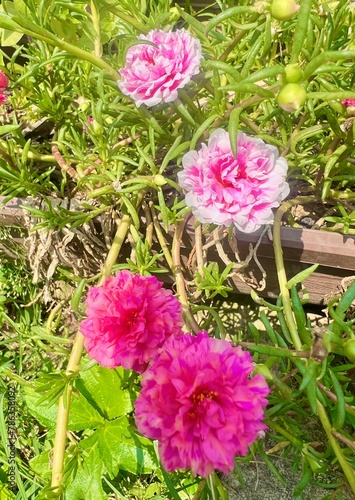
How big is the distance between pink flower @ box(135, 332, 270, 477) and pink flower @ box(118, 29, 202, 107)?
43cm

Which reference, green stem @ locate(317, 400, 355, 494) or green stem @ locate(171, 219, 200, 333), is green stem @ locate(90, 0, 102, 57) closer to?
green stem @ locate(171, 219, 200, 333)

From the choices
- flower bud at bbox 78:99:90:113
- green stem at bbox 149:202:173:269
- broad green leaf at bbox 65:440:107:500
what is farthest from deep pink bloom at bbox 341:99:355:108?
broad green leaf at bbox 65:440:107:500

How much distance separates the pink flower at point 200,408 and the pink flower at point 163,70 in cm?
43

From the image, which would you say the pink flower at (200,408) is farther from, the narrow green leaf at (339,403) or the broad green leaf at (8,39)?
the broad green leaf at (8,39)

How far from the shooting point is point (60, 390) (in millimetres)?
807

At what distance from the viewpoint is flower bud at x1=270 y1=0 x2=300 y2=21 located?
1.74 feet

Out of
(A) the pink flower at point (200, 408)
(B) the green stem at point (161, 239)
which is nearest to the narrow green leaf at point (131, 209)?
(B) the green stem at point (161, 239)

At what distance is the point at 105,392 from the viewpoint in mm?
1135

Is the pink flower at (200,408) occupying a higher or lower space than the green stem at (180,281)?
higher

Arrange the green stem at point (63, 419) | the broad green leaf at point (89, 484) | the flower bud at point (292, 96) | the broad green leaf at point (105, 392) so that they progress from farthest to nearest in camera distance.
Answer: the broad green leaf at point (105, 392) < the broad green leaf at point (89, 484) < the green stem at point (63, 419) < the flower bud at point (292, 96)

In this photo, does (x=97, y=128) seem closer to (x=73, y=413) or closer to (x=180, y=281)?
(x=180, y=281)

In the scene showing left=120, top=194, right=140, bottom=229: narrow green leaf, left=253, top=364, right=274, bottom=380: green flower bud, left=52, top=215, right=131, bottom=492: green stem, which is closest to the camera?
left=253, top=364, right=274, bottom=380: green flower bud

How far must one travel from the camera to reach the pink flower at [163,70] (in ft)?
2.35

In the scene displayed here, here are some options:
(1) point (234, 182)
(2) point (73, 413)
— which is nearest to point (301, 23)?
(1) point (234, 182)
